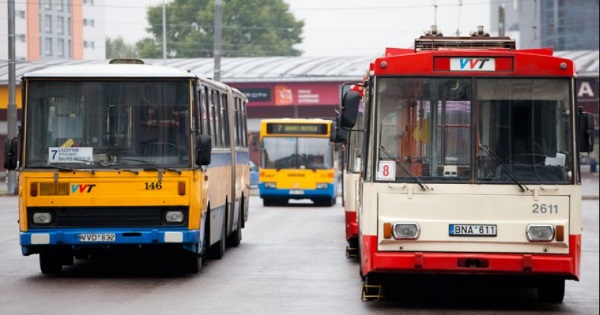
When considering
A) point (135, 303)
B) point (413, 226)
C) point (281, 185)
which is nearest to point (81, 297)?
point (135, 303)

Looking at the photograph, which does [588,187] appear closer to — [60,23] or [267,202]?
[267,202]

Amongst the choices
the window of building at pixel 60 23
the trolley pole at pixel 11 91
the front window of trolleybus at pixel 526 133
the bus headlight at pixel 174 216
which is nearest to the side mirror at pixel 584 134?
the front window of trolleybus at pixel 526 133

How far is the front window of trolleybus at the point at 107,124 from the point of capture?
17.5m

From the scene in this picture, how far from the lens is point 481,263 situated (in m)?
13.9

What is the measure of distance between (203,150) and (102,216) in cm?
149

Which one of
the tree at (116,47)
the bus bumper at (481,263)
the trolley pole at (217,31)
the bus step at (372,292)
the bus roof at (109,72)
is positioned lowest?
the bus step at (372,292)

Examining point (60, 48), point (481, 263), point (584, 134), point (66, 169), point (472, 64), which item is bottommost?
point (481, 263)

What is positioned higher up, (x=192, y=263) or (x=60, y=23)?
(x=60, y=23)

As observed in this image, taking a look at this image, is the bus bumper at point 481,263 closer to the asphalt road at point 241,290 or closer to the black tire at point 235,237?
the asphalt road at point 241,290

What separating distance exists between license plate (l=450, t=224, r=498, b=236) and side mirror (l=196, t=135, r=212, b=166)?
4360mm

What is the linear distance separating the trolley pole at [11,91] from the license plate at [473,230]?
88.8ft

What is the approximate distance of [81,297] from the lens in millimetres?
15148

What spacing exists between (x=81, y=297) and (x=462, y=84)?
15.3 ft

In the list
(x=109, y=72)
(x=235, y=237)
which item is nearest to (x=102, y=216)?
(x=109, y=72)
